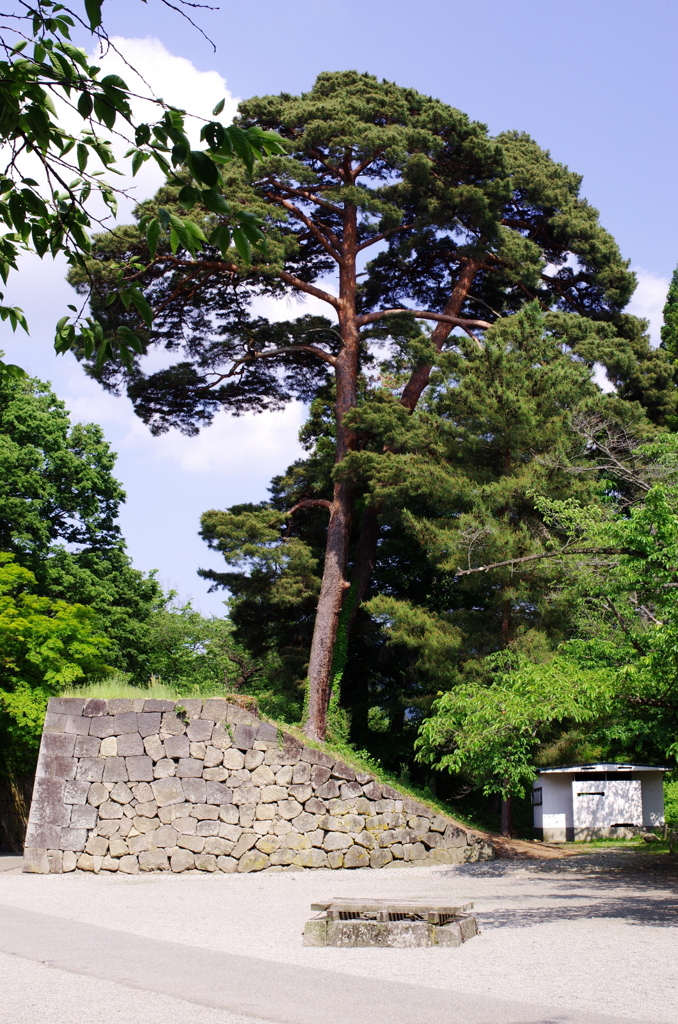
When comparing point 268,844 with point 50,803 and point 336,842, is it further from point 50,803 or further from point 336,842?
point 50,803

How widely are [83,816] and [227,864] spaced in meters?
2.41

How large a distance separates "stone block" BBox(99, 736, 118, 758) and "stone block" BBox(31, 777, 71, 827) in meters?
→ 0.71

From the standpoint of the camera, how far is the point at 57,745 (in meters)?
14.4

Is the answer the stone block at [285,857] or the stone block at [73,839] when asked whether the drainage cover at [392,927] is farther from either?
the stone block at [73,839]

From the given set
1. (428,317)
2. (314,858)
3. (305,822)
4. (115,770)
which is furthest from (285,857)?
(428,317)

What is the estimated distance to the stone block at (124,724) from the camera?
14.7 m

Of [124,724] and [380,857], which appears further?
[380,857]

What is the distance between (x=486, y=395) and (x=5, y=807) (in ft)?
45.5

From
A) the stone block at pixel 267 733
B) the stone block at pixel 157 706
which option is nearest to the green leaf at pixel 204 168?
the stone block at pixel 157 706

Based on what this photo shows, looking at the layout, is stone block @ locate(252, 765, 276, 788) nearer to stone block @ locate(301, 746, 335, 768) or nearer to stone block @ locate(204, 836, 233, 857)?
stone block @ locate(301, 746, 335, 768)

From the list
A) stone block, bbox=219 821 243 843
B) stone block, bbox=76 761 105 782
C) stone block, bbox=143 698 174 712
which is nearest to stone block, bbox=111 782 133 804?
stone block, bbox=76 761 105 782

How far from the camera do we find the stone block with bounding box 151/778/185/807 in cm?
1463

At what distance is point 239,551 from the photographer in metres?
18.1

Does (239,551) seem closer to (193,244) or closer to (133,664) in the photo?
(133,664)
